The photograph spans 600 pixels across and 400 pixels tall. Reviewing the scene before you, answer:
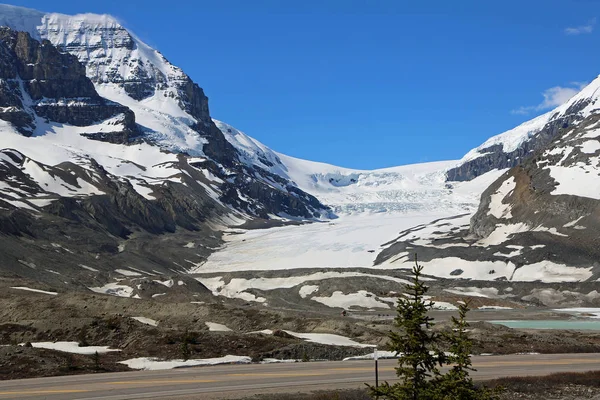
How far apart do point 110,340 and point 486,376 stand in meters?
28.1

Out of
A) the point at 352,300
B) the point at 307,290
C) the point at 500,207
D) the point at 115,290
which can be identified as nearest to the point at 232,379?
the point at 352,300

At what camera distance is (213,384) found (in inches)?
1331

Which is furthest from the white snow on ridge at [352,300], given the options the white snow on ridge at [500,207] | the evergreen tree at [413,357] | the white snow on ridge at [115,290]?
the evergreen tree at [413,357]

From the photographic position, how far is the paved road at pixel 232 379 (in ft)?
101

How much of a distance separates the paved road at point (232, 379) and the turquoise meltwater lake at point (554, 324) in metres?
43.6

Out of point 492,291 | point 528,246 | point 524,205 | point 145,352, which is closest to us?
point 145,352

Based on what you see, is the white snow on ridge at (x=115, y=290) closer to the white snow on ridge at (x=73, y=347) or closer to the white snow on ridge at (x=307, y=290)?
the white snow on ridge at (x=307, y=290)

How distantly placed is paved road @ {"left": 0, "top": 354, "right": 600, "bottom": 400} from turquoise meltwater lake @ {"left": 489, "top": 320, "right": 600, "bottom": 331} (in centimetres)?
4356

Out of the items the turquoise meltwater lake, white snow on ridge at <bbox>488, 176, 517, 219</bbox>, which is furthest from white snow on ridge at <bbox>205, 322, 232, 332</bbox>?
white snow on ridge at <bbox>488, 176, 517, 219</bbox>

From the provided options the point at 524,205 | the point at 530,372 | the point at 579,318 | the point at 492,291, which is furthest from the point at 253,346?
the point at 524,205

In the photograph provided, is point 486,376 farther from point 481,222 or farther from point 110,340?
point 481,222

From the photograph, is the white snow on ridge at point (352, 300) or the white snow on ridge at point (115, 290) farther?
the white snow on ridge at point (115, 290)

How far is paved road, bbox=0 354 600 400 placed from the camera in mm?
30766

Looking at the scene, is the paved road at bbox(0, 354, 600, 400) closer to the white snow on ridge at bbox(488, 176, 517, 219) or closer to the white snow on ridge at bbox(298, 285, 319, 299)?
the white snow on ridge at bbox(298, 285, 319, 299)
